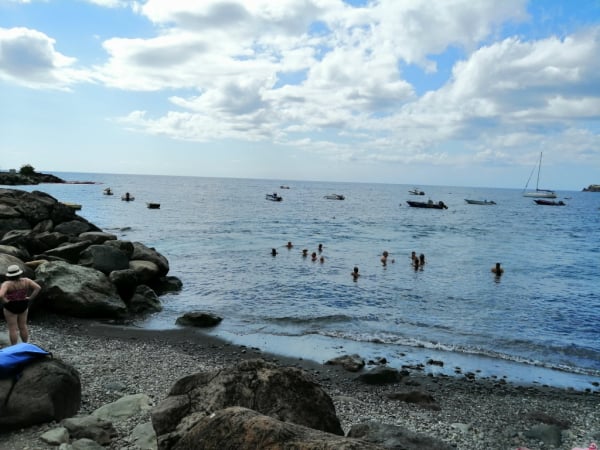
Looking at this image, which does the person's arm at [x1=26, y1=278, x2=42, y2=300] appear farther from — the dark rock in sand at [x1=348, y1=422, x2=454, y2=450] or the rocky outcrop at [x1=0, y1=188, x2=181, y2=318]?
the dark rock in sand at [x1=348, y1=422, x2=454, y2=450]

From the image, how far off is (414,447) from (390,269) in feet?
87.5

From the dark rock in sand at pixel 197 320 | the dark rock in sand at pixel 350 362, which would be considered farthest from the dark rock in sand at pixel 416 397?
the dark rock in sand at pixel 197 320

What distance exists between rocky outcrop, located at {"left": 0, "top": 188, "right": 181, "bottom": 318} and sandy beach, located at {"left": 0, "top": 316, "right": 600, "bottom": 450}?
133 centimetres

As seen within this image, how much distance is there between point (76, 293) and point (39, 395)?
9670 mm

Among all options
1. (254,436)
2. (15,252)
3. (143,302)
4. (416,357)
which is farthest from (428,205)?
(254,436)

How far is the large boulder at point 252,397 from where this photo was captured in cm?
661

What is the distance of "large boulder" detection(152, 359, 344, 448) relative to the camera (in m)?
6.61

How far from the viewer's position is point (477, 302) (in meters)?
24.0

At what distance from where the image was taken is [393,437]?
7.07 metres

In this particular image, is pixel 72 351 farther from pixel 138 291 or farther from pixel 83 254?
pixel 83 254

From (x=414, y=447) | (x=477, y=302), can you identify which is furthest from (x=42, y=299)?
(x=477, y=302)

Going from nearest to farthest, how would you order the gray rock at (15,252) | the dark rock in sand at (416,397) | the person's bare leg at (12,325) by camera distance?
the person's bare leg at (12,325)
the dark rock in sand at (416,397)
the gray rock at (15,252)

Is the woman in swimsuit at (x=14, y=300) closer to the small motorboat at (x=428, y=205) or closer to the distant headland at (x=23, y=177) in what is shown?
the small motorboat at (x=428, y=205)

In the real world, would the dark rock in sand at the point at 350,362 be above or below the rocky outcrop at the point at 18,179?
below
